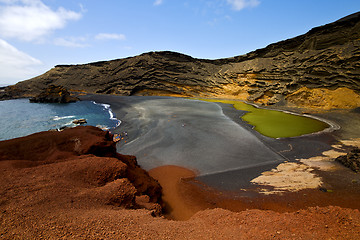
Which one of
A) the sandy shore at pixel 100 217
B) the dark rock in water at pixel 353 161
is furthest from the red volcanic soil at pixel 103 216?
the dark rock in water at pixel 353 161

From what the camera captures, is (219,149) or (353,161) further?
(219,149)

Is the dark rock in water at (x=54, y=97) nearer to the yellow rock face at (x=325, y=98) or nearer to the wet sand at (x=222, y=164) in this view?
the wet sand at (x=222, y=164)

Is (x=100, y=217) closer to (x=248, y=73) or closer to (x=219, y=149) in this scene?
(x=219, y=149)

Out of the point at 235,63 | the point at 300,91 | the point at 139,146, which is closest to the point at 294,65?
the point at 300,91

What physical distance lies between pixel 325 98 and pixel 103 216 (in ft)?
91.5

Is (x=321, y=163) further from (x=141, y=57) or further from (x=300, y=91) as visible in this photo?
(x=141, y=57)

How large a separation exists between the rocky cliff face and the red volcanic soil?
2454cm

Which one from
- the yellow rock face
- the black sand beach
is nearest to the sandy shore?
the black sand beach

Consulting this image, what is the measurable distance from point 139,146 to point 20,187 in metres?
8.21

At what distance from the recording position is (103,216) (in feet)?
8.36

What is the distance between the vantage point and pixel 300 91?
75.0ft

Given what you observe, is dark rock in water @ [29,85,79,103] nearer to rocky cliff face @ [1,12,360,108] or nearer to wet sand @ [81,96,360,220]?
rocky cliff face @ [1,12,360,108]

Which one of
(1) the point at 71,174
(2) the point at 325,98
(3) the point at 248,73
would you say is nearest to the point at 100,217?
(1) the point at 71,174

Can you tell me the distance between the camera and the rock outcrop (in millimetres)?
2949
